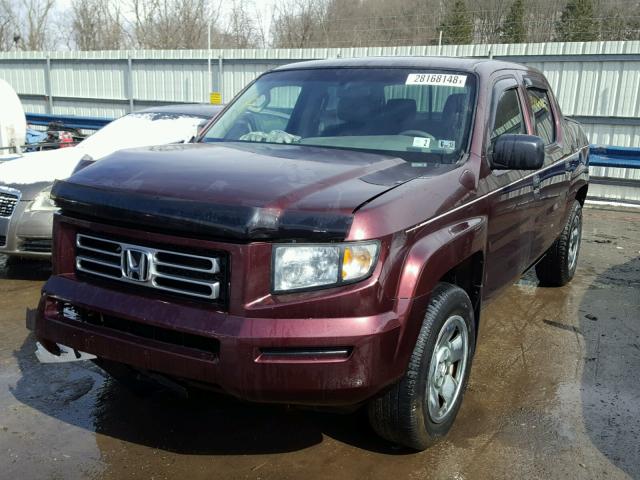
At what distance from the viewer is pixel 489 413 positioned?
3484 millimetres

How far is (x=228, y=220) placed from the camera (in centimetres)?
241

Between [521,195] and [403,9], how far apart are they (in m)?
31.4

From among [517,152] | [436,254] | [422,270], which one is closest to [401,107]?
[517,152]

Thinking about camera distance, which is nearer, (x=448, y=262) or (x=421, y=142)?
(x=448, y=262)

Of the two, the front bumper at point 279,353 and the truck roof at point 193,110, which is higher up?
the truck roof at point 193,110

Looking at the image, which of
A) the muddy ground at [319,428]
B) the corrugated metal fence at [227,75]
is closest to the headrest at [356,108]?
the muddy ground at [319,428]

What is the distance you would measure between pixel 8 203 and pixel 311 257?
12.9ft

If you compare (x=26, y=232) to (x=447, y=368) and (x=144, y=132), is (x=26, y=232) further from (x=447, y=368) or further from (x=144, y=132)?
(x=447, y=368)

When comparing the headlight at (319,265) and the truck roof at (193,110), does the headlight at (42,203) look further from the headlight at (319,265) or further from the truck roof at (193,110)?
the headlight at (319,265)

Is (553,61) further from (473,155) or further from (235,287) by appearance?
(235,287)

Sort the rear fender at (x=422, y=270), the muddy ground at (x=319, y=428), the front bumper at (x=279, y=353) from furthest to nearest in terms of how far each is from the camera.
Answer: the muddy ground at (x=319, y=428) → the rear fender at (x=422, y=270) → the front bumper at (x=279, y=353)

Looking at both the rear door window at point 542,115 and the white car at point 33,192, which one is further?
the white car at point 33,192

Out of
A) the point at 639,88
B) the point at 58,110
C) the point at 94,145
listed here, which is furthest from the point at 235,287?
the point at 58,110

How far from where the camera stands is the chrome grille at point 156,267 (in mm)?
2500
